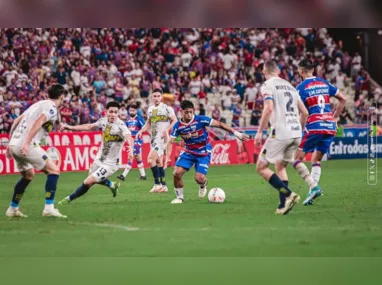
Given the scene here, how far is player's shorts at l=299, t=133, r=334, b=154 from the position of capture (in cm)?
1570

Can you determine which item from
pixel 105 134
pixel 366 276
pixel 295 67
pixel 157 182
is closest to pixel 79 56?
pixel 295 67

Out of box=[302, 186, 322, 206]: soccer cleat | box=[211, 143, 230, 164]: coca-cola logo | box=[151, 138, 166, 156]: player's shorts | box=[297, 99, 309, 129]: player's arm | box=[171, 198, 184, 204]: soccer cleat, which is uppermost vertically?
box=[297, 99, 309, 129]: player's arm

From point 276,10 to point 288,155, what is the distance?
164 inches

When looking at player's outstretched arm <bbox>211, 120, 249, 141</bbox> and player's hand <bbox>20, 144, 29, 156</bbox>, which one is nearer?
player's hand <bbox>20, 144, 29, 156</bbox>

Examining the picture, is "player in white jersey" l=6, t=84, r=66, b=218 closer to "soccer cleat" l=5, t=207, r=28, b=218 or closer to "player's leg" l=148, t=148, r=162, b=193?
"soccer cleat" l=5, t=207, r=28, b=218

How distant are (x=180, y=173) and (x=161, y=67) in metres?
21.2

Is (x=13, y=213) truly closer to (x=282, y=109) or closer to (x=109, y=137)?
(x=109, y=137)

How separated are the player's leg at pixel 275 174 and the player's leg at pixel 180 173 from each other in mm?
2874

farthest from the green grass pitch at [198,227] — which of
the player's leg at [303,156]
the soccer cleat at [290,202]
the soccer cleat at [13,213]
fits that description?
the player's leg at [303,156]

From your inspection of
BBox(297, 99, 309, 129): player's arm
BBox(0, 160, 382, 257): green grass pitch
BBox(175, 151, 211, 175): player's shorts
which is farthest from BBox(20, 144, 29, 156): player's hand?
BBox(297, 99, 309, 129): player's arm

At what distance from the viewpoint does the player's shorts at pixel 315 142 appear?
51.5ft

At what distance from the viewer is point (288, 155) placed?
13.6 meters

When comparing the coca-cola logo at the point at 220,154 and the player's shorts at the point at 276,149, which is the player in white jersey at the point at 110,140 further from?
the coca-cola logo at the point at 220,154

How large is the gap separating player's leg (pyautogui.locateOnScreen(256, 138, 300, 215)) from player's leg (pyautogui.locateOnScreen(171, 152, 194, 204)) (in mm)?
2874
